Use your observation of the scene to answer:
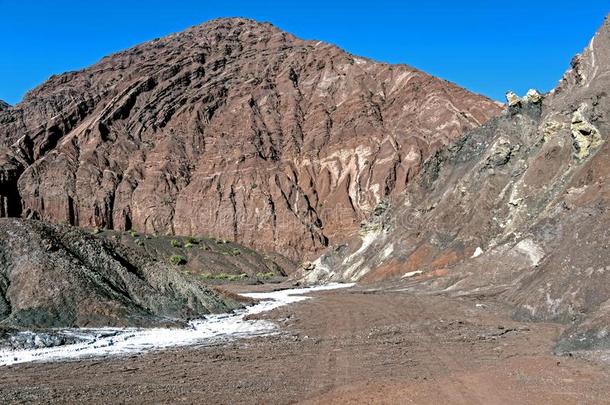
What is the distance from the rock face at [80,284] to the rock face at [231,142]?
193ft

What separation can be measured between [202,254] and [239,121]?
32.9 m

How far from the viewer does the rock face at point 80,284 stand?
18875 mm

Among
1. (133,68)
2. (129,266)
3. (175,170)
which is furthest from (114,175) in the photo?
(129,266)

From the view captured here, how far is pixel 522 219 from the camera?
1443 inches

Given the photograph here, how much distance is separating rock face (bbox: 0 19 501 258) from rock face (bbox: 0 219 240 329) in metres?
58.7

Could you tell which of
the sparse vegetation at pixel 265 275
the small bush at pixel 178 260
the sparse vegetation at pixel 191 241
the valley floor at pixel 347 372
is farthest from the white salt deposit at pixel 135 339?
Result: the sparse vegetation at pixel 191 241

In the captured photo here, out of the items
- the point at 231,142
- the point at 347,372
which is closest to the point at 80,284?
the point at 347,372

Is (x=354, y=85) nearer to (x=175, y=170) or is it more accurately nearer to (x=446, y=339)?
(x=175, y=170)

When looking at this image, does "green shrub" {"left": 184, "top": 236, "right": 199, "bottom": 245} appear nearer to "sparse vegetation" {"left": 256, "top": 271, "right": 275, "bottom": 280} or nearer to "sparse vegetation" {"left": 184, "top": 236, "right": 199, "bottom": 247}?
"sparse vegetation" {"left": 184, "top": 236, "right": 199, "bottom": 247}

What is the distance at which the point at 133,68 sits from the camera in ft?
362

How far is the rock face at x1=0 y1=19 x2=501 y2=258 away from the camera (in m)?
86.2

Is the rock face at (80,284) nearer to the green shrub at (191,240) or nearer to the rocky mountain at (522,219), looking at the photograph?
the rocky mountain at (522,219)

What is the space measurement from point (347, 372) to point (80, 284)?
39.6 feet

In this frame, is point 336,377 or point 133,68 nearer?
point 336,377
